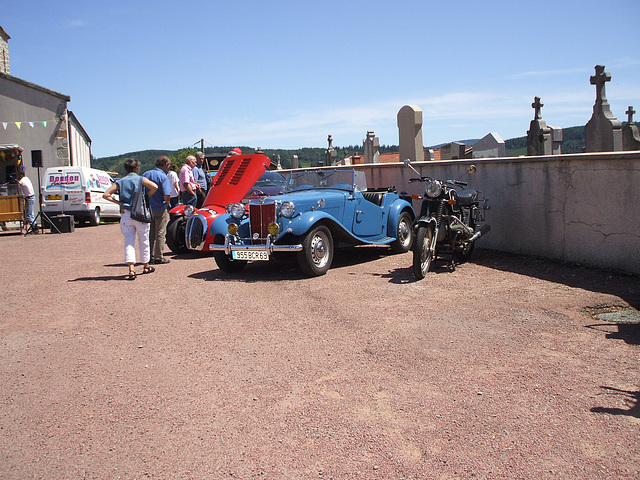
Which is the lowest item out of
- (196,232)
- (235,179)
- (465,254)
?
(465,254)

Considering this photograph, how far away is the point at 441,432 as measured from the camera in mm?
3420

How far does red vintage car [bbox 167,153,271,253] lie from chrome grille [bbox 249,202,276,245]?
1.87m

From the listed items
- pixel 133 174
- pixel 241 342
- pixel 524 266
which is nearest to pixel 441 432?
pixel 241 342

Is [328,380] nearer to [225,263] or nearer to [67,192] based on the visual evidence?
[225,263]

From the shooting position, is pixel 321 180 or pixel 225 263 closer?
pixel 225 263

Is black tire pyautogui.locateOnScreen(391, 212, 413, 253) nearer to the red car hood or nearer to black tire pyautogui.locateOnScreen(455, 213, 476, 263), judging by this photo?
black tire pyautogui.locateOnScreen(455, 213, 476, 263)

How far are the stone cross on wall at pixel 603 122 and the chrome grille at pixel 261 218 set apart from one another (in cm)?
1045

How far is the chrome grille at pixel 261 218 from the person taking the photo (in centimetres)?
857

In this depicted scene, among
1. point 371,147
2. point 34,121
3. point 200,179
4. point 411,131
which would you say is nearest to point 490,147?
point 371,147

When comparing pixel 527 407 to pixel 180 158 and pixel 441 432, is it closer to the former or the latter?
pixel 441 432

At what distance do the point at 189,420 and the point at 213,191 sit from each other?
302 inches

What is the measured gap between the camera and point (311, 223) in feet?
26.7

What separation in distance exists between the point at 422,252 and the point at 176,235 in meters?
5.40

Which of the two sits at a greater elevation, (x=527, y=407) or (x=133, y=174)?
(x=133, y=174)
